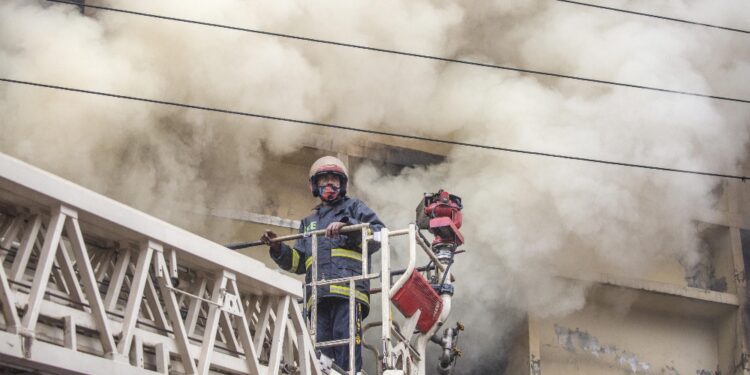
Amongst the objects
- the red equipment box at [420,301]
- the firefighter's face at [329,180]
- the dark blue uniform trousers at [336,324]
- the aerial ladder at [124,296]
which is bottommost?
the aerial ladder at [124,296]

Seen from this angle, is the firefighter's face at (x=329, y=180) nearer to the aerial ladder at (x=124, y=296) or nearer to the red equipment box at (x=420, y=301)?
the red equipment box at (x=420, y=301)

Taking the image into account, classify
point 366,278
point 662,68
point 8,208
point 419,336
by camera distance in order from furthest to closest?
point 662,68, point 419,336, point 366,278, point 8,208

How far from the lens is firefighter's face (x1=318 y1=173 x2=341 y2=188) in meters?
7.34

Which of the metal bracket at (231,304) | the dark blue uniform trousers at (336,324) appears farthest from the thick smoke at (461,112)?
the metal bracket at (231,304)

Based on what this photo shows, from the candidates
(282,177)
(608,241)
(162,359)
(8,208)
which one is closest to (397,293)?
(162,359)

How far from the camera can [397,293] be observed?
6699mm

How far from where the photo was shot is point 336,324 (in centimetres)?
683

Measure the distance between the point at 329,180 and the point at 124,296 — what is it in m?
2.18

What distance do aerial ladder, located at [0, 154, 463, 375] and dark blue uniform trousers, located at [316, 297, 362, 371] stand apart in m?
0.33

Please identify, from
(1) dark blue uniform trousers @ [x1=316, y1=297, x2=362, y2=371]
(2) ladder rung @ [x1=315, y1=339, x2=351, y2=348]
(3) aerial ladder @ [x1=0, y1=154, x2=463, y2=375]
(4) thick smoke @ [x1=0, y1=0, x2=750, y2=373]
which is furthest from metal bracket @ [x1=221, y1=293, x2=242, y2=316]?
(4) thick smoke @ [x1=0, y1=0, x2=750, y2=373]

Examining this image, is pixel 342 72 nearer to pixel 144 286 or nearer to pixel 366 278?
pixel 366 278

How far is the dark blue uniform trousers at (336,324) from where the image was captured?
21.9 feet

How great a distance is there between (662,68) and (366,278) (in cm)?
579

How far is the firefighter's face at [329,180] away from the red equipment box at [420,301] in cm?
82
